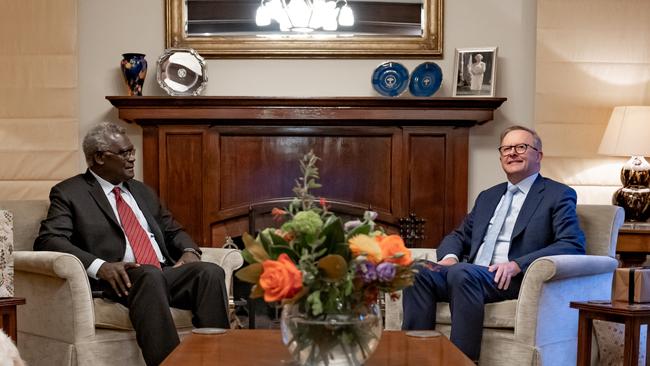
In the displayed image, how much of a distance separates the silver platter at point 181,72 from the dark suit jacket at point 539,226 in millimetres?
1653

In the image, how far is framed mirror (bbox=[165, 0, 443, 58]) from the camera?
16.9 feet

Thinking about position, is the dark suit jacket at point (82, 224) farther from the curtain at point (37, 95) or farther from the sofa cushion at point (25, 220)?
the curtain at point (37, 95)

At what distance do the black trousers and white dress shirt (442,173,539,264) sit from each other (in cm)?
107

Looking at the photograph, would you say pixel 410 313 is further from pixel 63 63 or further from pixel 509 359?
pixel 63 63

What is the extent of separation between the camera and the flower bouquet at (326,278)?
2.28 m

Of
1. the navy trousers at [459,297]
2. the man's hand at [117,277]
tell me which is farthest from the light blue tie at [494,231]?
the man's hand at [117,277]

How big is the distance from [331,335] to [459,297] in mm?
1466

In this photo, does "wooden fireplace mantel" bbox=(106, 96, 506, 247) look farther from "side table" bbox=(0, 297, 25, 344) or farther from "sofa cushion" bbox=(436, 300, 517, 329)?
"side table" bbox=(0, 297, 25, 344)

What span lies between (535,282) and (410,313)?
524 millimetres

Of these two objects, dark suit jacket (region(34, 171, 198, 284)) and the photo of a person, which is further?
the photo of a person

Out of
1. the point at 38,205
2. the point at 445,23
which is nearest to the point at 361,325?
the point at 38,205

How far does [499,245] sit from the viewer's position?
4203mm

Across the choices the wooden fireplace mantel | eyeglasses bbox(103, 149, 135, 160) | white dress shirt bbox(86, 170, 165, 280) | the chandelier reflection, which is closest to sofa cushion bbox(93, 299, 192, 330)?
white dress shirt bbox(86, 170, 165, 280)

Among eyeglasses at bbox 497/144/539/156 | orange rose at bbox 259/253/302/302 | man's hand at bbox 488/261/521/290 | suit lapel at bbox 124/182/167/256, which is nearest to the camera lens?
orange rose at bbox 259/253/302/302
